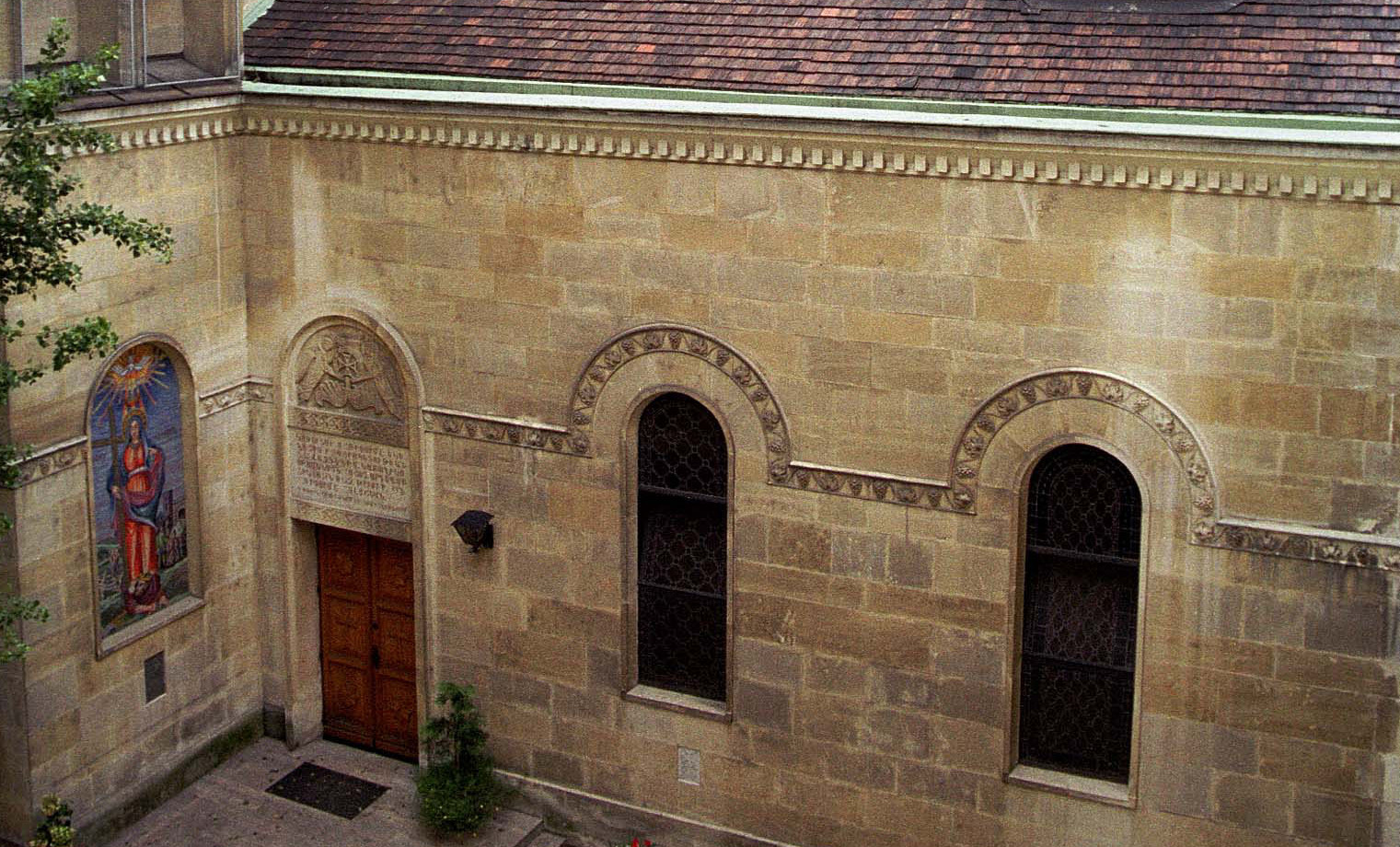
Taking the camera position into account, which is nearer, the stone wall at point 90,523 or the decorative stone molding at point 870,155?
the decorative stone molding at point 870,155

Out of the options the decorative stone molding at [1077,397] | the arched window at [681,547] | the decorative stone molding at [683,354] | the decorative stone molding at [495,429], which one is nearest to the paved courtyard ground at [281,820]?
the arched window at [681,547]

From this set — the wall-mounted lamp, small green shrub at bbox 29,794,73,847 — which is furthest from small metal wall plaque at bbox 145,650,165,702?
the wall-mounted lamp

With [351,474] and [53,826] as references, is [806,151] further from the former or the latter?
[53,826]

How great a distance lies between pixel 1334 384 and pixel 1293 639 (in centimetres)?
198

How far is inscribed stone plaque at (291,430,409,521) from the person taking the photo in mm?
16656

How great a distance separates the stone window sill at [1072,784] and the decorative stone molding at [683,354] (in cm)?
319

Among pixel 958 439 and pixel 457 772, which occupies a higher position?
pixel 958 439

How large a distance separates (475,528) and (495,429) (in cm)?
95

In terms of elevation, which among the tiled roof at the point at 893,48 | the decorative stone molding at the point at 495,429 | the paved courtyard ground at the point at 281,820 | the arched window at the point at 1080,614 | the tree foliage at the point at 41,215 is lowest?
the paved courtyard ground at the point at 281,820

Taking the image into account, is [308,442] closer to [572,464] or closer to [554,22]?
[572,464]

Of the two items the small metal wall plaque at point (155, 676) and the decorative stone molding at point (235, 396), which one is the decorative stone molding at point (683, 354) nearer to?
the decorative stone molding at point (235, 396)

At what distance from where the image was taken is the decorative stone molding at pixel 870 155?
1227 centimetres

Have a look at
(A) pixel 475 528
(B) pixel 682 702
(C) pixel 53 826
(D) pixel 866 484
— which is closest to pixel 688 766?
(B) pixel 682 702

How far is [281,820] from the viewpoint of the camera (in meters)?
16.6
